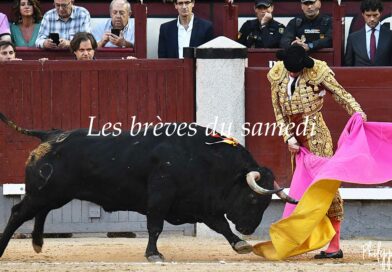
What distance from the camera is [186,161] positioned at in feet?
31.2

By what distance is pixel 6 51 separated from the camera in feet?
38.1

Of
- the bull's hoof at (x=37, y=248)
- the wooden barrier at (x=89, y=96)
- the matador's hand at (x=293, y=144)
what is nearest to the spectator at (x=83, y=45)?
the wooden barrier at (x=89, y=96)

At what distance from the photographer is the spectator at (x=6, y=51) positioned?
11602 millimetres

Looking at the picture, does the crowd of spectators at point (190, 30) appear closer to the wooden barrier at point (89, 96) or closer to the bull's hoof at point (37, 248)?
the wooden barrier at point (89, 96)

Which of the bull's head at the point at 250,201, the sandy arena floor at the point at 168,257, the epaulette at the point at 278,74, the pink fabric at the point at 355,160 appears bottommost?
the sandy arena floor at the point at 168,257

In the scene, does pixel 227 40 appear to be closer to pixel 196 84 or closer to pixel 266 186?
pixel 196 84

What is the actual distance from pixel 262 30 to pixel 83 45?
158cm

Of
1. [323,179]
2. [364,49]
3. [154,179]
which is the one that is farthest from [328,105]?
[154,179]

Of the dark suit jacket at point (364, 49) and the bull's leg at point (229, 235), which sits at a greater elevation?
the dark suit jacket at point (364, 49)

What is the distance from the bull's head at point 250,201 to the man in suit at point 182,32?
8.40 ft

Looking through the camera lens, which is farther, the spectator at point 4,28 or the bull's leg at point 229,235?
the spectator at point 4,28

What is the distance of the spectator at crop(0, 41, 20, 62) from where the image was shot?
457 inches

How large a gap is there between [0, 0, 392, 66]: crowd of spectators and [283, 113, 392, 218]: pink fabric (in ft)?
6.64

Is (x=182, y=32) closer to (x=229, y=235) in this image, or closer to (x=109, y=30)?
(x=109, y=30)
